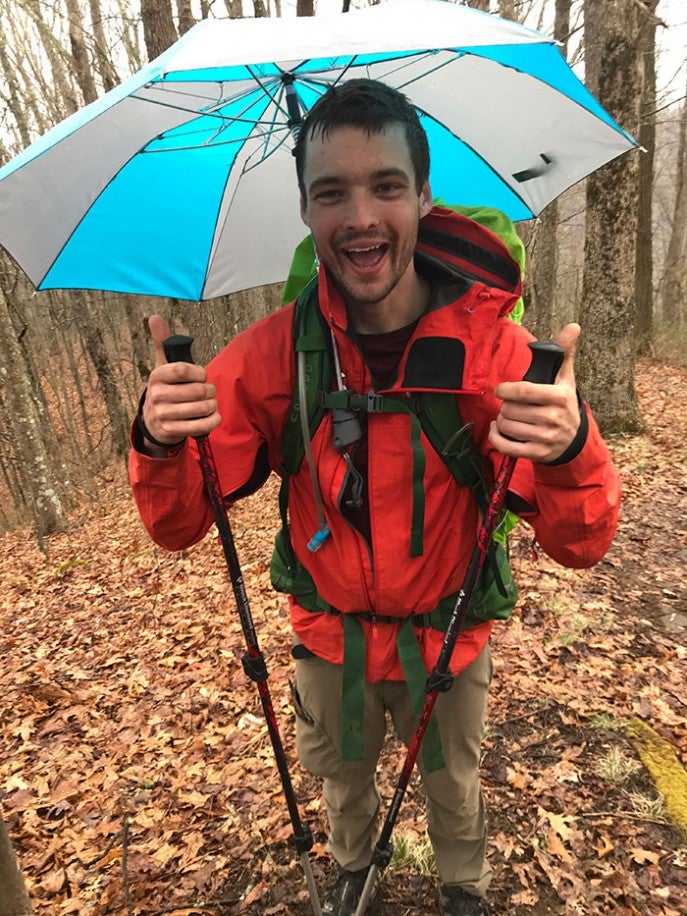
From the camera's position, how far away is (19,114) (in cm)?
1448

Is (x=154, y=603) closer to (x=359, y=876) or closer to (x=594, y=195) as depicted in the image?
(x=359, y=876)

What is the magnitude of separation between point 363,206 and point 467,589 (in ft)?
4.51

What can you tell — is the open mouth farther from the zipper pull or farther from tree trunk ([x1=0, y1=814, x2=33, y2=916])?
tree trunk ([x1=0, y1=814, x2=33, y2=916])

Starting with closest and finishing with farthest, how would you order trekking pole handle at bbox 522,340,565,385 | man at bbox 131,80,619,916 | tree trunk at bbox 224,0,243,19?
trekking pole handle at bbox 522,340,565,385 → man at bbox 131,80,619,916 → tree trunk at bbox 224,0,243,19

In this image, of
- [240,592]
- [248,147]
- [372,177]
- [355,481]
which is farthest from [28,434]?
[372,177]

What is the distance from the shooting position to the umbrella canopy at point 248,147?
60.9 inches

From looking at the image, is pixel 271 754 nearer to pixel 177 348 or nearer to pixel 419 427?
pixel 419 427

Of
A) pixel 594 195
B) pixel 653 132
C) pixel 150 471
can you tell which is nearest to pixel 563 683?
pixel 150 471

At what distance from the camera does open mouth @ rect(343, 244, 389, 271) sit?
1.92 m

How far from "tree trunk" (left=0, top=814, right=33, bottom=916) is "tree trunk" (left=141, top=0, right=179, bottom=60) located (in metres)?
8.62

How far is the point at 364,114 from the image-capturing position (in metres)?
1.88

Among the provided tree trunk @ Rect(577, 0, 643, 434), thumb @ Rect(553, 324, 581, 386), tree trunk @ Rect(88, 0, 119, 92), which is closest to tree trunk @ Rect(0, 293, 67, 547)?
tree trunk @ Rect(88, 0, 119, 92)

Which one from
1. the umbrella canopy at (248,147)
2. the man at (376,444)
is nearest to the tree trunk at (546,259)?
the umbrella canopy at (248,147)

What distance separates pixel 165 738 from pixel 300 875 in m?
1.65
